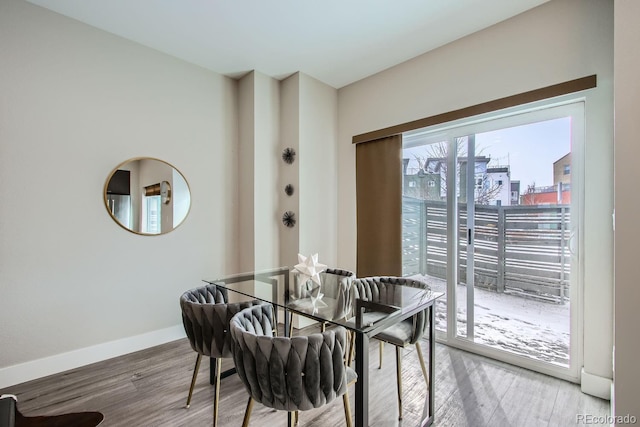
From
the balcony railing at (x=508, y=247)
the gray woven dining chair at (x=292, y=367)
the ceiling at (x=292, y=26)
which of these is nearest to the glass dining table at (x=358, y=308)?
the gray woven dining chair at (x=292, y=367)

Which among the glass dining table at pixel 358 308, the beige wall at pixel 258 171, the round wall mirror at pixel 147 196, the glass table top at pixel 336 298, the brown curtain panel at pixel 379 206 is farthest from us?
the beige wall at pixel 258 171

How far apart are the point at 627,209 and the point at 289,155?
2711 mm

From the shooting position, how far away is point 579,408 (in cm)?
189

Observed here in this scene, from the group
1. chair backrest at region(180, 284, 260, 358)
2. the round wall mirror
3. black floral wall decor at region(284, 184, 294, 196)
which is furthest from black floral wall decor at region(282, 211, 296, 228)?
chair backrest at region(180, 284, 260, 358)

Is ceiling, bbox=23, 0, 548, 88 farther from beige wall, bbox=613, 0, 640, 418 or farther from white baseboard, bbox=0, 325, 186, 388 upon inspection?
white baseboard, bbox=0, 325, 186, 388

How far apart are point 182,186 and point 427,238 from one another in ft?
8.29

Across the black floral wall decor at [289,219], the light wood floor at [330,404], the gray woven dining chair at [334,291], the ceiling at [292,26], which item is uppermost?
the ceiling at [292,26]

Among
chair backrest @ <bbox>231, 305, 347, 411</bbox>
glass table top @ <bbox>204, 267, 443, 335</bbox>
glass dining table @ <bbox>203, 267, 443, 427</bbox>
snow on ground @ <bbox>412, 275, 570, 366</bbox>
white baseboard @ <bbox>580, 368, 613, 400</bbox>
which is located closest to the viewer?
chair backrest @ <bbox>231, 305, 347, 411</bbox>

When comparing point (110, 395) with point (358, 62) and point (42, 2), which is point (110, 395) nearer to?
point (42, 2)

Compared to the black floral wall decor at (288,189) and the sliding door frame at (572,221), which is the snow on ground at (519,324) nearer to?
the sliding door frame at (572,221)

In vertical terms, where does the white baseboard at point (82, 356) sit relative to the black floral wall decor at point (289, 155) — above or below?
below

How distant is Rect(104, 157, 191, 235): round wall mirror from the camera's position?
8.65ft

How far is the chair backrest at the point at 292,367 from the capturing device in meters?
1.21

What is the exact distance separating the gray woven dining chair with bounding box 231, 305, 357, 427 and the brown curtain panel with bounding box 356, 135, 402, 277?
6.35 feet
